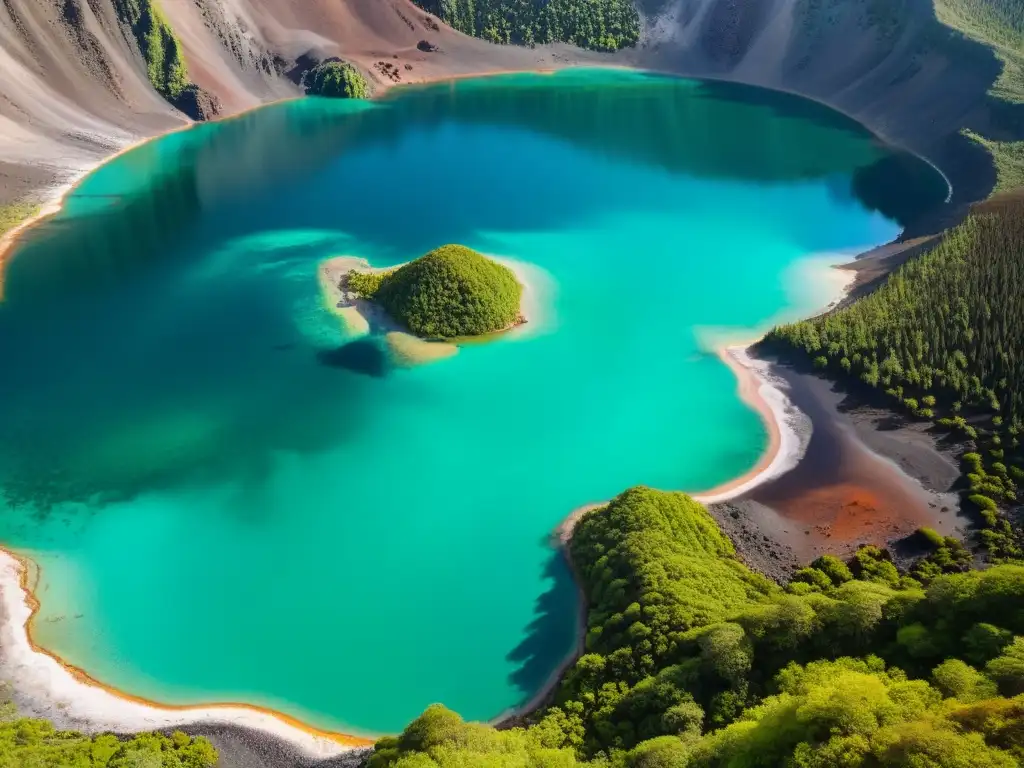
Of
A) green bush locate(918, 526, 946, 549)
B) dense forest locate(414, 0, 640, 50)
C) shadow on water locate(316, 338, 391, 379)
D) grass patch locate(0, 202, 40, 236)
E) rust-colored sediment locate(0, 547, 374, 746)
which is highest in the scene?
dense forest locate(414, 0, 640, 50)

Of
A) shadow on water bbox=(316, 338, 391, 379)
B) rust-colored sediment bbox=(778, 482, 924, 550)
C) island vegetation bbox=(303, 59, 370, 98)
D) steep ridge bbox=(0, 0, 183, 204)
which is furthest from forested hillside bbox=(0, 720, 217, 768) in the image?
island vegetation bbox=(303, 59, 370, 98)

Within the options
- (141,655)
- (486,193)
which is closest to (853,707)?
(141,655)

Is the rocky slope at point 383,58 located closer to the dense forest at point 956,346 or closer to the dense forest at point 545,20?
the dense forest at point 545,20

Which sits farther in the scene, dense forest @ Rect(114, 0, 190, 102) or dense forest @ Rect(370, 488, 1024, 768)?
dense forest @ Rect(114, 0, 190, 102)

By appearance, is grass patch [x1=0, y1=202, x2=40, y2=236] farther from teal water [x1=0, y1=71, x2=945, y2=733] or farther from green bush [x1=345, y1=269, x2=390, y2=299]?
green bush [x1=345, y1=269, x2=390, y2=299]

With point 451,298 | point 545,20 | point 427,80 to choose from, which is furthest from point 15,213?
point 545,20

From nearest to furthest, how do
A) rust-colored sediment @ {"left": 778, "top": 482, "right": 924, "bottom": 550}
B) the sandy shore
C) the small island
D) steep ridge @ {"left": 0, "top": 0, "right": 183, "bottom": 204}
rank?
rust-colored sediment @ {"left": 778, "top": 482, "right": 924, "bottom": 550}, the sandy shore, the small island, steep ridge @ {"left": 0, "top": 0, "right": 183, "bottom": 204}

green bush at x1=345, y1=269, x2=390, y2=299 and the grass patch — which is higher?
green bush at x1=345, y1=269, x2=390, y2=299
